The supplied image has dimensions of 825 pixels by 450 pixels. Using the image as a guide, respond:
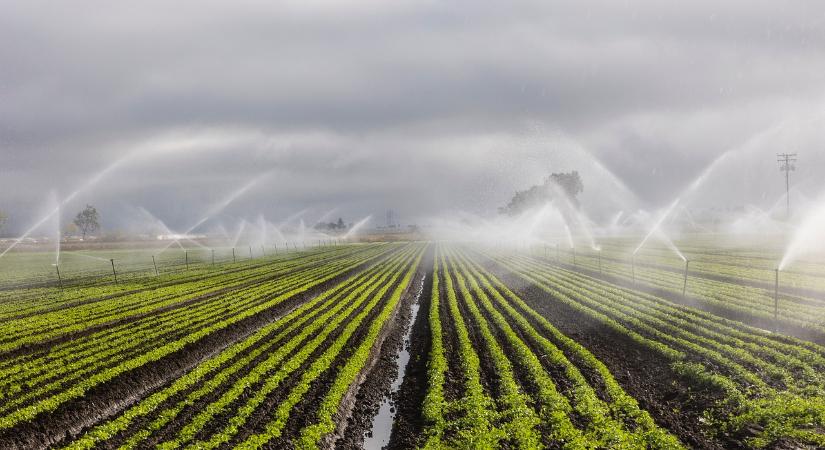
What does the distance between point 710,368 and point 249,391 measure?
15.2 meters

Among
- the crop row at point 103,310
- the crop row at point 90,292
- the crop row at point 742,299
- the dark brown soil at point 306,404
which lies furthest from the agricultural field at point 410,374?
the crop row at point 90,292

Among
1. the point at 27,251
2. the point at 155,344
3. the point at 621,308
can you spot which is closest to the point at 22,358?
the point at 155,344

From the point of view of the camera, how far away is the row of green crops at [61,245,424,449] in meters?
12.8

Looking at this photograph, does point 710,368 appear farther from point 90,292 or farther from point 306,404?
point 90,292

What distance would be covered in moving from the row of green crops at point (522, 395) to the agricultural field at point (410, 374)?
7 cm

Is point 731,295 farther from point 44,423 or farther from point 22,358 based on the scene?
point 22,358

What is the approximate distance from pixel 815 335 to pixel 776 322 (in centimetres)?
236

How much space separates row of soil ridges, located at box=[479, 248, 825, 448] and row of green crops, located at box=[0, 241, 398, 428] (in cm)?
1726

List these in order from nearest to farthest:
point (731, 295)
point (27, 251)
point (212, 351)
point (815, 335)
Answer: point (815, 335) → point (212, 351) → point (731, 295) → point (27, 251)

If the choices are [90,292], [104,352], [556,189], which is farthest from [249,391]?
[556,189]

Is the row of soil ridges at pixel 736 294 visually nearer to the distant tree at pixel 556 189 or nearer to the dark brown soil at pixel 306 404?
the dark brown soil at pixel 306 404

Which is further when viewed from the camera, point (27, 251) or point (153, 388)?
point (27, 251)

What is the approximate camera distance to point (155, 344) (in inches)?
841

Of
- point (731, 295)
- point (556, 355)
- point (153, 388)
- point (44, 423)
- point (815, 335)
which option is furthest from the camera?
point (731, 295)
